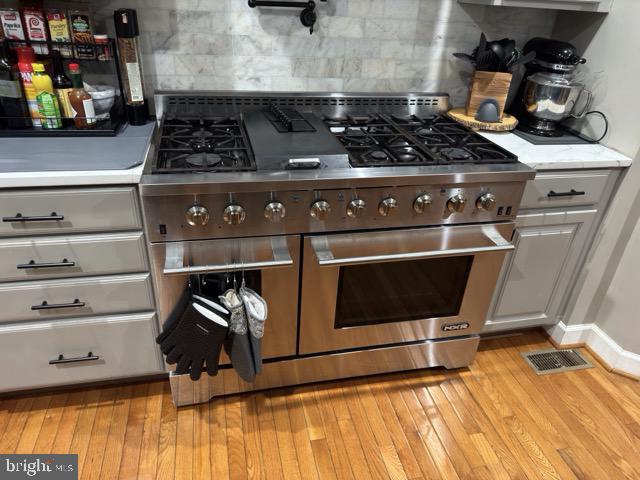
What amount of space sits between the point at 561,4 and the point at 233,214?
1500mm

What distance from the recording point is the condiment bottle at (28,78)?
1560mm

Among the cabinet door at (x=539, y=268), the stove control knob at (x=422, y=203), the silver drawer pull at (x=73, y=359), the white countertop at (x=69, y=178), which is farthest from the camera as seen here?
the cabinet door at (x=539, y=268)

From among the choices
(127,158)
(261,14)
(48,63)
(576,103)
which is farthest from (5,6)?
(576,103)

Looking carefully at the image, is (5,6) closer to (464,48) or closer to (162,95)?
(162,95)

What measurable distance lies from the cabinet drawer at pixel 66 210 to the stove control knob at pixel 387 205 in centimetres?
76

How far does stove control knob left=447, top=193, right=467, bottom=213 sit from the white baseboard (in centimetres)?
102

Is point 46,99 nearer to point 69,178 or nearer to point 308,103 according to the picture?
point 69,178

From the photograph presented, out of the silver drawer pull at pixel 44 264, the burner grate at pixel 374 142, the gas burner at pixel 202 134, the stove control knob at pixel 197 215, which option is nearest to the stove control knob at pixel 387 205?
the burner grate at pixel 374 142

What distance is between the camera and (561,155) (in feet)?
5.85

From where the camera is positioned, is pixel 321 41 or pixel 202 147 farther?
pixel 321 41

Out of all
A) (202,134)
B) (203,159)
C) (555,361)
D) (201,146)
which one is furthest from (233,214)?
(555,361)

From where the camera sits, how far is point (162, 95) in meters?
1.85

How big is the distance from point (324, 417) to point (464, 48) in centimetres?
167

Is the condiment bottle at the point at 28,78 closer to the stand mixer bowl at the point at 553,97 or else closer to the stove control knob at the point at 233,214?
the stove control knob at the point at 233,214
